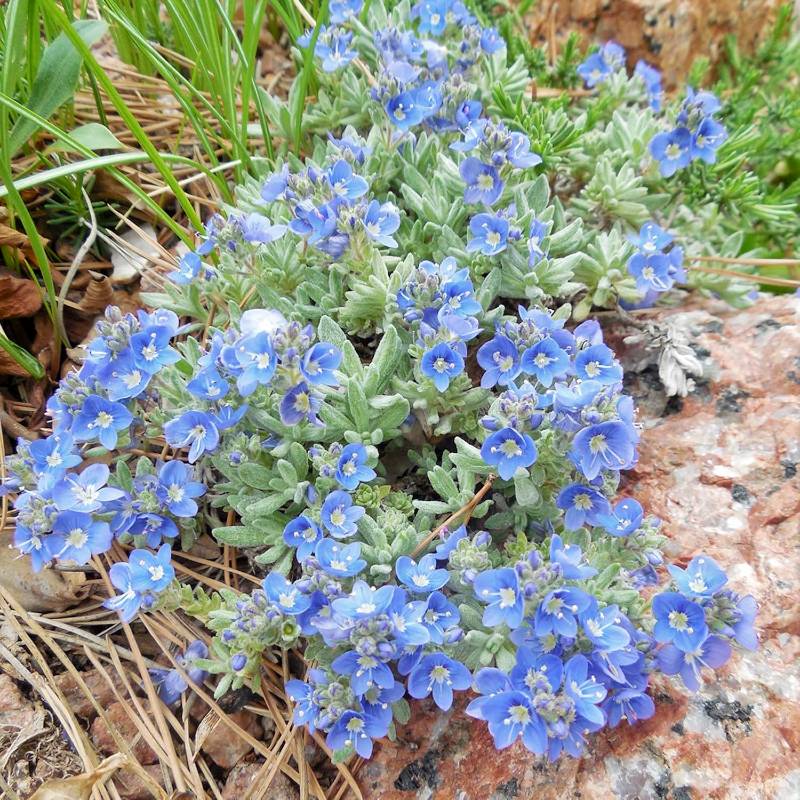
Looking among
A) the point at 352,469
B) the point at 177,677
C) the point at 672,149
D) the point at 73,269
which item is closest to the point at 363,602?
the point at 352,469

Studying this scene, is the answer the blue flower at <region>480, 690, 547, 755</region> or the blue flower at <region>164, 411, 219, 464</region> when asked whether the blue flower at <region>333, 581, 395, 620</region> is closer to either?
the blue flower at <region>480, 690, 547, 755</region>

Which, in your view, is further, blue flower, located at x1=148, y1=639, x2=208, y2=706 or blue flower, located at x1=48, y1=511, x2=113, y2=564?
blue flower, located at x1=148, y1=639, x2=208, y2=706

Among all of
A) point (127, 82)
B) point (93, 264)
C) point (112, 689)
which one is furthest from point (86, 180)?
point (112, 689)

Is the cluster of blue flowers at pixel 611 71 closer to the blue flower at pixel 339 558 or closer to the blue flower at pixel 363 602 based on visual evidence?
the blue flower at pixel 339 558

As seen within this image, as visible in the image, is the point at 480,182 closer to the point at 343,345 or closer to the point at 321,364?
the point at 343,345

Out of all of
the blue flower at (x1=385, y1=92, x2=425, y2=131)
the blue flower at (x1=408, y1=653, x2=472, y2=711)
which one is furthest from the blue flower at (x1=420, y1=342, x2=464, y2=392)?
the blue flower at (x1=385, y1=92, x2=425, y2=131)

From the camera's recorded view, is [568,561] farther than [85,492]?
No
